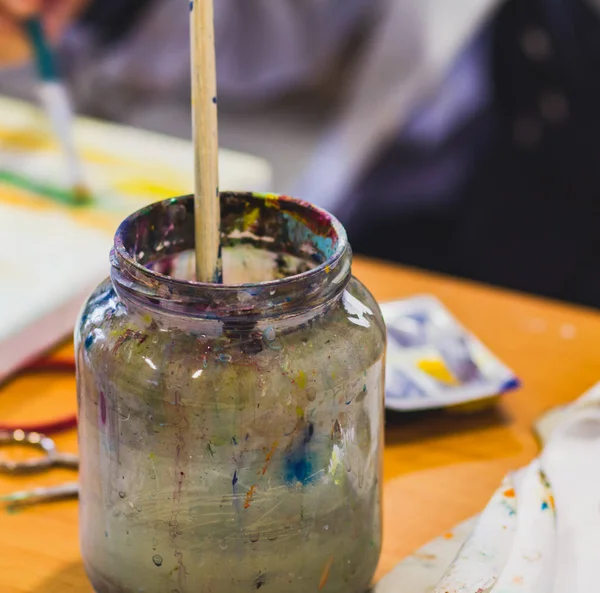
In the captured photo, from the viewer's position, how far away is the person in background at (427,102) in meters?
1.39

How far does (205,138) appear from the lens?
351mm

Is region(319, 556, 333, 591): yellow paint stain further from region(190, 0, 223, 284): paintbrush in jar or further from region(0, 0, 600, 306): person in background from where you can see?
region(0, 0, 600, 306): person in background

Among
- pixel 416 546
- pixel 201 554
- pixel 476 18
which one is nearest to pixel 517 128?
pixel 476 18

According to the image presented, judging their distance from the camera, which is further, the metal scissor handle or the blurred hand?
the blurred hand

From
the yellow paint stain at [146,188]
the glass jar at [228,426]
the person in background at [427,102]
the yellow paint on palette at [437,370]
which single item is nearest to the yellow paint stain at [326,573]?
the glass jar at [228,426]

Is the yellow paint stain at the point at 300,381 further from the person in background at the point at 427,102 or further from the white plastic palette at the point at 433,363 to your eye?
the person in background at the point at 427,102

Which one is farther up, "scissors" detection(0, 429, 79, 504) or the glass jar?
the glass jar

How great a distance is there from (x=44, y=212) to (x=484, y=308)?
37 cm

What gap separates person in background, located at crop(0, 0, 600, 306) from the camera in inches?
54.9

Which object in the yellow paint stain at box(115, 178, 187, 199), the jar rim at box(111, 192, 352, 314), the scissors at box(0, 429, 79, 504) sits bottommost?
the scissors at box(0, 429, 79, 504)

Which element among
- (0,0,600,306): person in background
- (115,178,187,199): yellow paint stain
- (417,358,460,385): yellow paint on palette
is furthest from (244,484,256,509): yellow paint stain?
(0,0,600,306): person in background

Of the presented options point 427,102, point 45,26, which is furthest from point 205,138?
point 427,102

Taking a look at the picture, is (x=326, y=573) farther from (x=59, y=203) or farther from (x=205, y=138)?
(x=59, y=203)

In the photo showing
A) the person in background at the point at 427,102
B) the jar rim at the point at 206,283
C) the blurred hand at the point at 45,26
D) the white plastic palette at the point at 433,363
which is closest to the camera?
the jar rim at the point at 206,283
